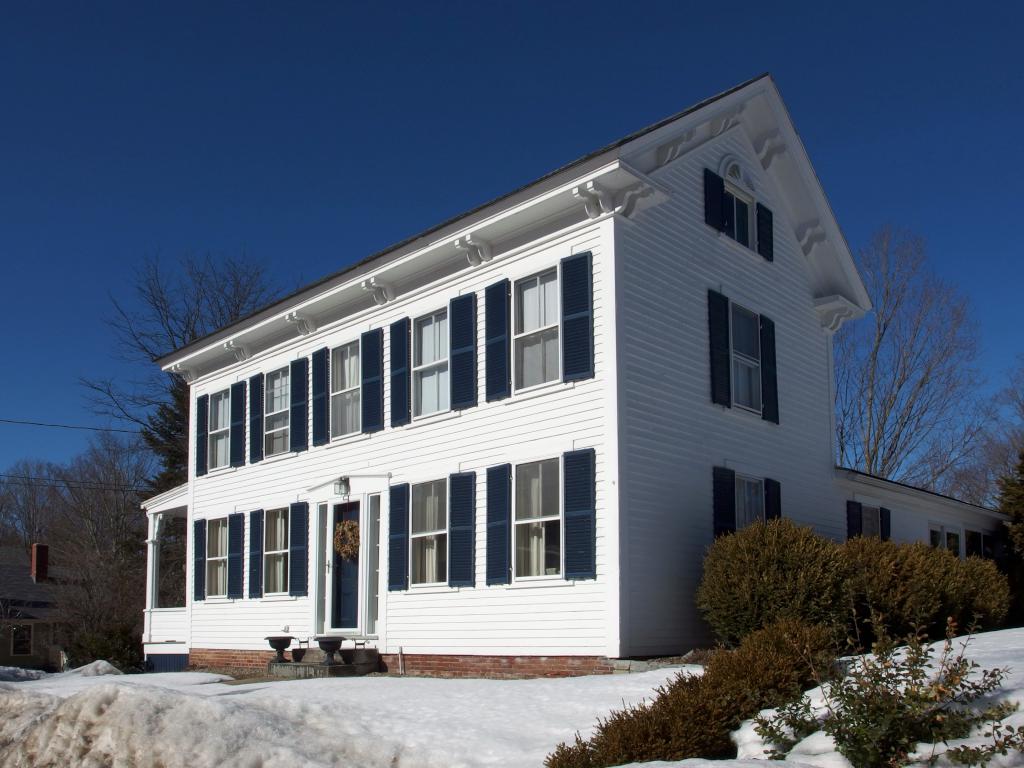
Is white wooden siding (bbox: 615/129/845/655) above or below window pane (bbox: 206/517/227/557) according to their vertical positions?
above

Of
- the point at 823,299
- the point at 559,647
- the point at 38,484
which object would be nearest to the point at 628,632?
the point at 559,647

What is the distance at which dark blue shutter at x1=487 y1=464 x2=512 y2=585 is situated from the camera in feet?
→ 48.7

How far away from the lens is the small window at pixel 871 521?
20.0 meters

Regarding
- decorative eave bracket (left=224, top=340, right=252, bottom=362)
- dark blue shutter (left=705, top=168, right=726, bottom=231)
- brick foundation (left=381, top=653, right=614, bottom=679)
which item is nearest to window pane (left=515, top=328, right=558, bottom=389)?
dark blue shutter (left=705, top=168, right=726, bottom=231)

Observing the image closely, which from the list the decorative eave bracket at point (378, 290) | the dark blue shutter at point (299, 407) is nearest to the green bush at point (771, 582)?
the decorative eave bracket at point (378, 290)

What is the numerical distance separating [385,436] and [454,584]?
2.94 m

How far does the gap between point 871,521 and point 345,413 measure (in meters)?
9.56

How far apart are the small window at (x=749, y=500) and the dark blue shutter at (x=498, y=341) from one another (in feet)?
12.3

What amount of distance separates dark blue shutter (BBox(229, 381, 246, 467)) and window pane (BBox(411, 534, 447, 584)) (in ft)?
19.4

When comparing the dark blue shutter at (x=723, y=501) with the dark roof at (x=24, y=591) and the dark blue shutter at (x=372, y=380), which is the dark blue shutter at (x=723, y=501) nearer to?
the dark blue shutter at (x=372, y=380)

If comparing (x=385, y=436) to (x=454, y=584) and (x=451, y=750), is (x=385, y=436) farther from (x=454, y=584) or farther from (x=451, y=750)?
(x=451, y=750)

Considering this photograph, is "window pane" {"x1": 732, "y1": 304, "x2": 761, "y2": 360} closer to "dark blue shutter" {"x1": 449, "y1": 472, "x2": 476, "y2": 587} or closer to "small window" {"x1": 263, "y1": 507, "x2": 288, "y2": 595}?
"dark blue shutter" {"x1": 449, "y1": 472, "x2": 476, "y2": 587}

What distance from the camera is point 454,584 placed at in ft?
51.3

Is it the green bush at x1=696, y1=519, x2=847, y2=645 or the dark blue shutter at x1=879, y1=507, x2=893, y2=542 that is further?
the dark blue shutter at x1=879, y1=507, x2=893, y2=542
